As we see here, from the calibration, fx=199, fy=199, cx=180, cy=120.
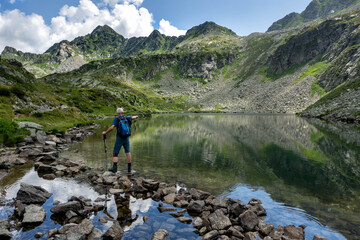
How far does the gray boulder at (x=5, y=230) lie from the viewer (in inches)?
252

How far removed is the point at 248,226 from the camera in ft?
25.0

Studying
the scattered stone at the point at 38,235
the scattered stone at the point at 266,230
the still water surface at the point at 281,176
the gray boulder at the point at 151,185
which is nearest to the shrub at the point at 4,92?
the still water surface at the point at 281,176

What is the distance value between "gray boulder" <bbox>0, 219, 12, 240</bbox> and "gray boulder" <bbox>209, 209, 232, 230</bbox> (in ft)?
22.8

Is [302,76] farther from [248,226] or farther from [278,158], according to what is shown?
[248,226]

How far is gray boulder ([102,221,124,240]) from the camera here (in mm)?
6762

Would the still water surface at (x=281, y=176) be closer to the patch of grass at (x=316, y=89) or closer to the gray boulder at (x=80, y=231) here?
the gray boulder at (x=80, y=231)

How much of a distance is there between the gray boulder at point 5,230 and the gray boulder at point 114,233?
3.01 meters

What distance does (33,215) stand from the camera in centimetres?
771

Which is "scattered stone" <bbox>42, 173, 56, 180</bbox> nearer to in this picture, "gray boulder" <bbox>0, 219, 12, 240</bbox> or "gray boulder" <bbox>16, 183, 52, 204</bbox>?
"gray boulder" <bbox>16, 183, 52, 204</bbox>

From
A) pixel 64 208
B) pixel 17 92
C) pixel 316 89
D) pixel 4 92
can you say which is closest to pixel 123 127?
pixel 64 208

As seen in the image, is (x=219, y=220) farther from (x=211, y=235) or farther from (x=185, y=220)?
(x=185, y=220)

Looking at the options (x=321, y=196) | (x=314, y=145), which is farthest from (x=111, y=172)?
(x=314, y=145)

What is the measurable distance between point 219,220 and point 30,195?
8666 mm

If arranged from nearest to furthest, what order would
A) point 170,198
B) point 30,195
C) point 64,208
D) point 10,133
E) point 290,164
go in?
1. point 64,208
2. point 30,195
3. point 170,198
4. point 290,164
5. point 10,133
